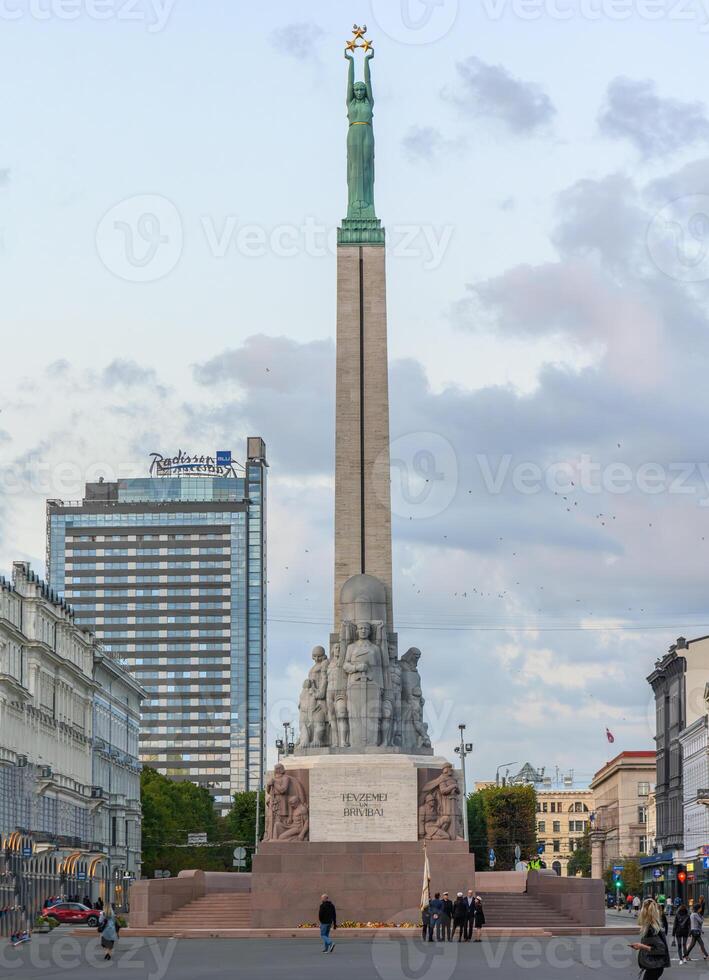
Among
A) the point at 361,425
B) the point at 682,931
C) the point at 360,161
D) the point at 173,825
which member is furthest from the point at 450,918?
the point at 173,825

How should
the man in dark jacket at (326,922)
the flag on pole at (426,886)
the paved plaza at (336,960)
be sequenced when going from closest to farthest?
the paved plaza at (336,960), the man in dark jacket at (326,922), the flag on pole at (426,886)

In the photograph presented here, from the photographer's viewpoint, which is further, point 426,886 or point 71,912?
point 71,912

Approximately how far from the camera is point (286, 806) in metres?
50.7

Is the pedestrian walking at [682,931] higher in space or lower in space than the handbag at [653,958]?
lower

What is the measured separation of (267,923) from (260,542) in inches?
5957

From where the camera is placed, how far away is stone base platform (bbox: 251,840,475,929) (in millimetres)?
47531

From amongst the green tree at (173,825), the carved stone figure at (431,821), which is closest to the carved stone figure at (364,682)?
the carved stone figure at (431,821)

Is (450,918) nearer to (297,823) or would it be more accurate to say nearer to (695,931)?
(695,931)

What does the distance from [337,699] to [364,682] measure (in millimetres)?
976

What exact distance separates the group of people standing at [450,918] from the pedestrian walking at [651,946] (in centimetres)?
1869

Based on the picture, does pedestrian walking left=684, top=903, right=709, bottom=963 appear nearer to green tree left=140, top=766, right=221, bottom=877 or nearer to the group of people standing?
the group of people standing

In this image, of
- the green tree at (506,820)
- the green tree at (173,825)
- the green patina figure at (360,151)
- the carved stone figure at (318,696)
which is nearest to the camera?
the carved stone figure at (318,696)

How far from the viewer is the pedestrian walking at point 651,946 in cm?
2438

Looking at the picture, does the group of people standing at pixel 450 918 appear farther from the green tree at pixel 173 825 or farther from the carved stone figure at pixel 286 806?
the green tree at pixel 173 825
